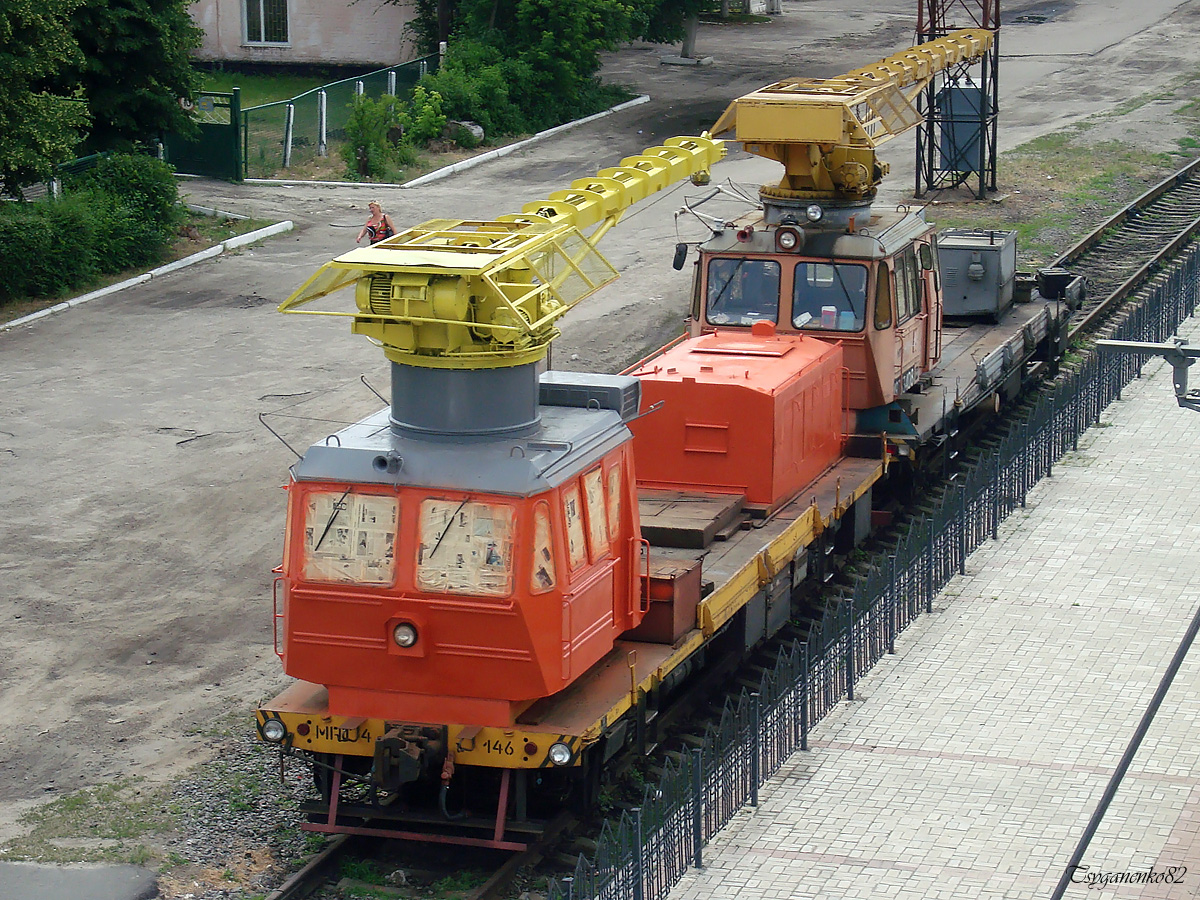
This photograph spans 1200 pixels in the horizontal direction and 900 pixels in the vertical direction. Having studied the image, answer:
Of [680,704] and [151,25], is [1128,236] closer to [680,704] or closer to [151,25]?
[151,25]

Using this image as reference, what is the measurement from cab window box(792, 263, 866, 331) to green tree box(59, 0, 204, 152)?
1672 centimetres

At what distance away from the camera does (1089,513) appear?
62.5 ft

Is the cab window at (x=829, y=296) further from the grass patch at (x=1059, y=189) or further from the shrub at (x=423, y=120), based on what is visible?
the shrub at (x=423, y=120)

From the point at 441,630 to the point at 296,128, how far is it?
2727 centimetres

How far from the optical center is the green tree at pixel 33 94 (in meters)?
24.5

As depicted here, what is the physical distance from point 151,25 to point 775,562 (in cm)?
2028

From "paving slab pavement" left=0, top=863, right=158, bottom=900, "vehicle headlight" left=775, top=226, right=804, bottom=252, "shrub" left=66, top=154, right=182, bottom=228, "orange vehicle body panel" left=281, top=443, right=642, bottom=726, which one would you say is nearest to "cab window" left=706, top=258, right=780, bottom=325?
"vehicle headlight" left=775, top=226, right=804, bottom=252

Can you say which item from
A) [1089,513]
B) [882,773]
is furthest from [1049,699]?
[1089,513]

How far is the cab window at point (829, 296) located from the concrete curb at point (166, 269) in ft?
45.1

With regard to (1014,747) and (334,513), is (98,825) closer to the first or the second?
(334,513)

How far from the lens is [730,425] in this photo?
49.1 ft

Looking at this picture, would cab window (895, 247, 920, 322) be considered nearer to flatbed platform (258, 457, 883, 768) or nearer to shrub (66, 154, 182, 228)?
flatbed platform (258, 457, 883, 768)

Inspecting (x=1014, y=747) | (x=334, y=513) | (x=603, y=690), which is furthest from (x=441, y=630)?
(x=1014, y=747)

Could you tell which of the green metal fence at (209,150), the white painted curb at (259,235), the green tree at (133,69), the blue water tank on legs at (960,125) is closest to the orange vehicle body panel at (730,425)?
the white painted curb at (259,235)
